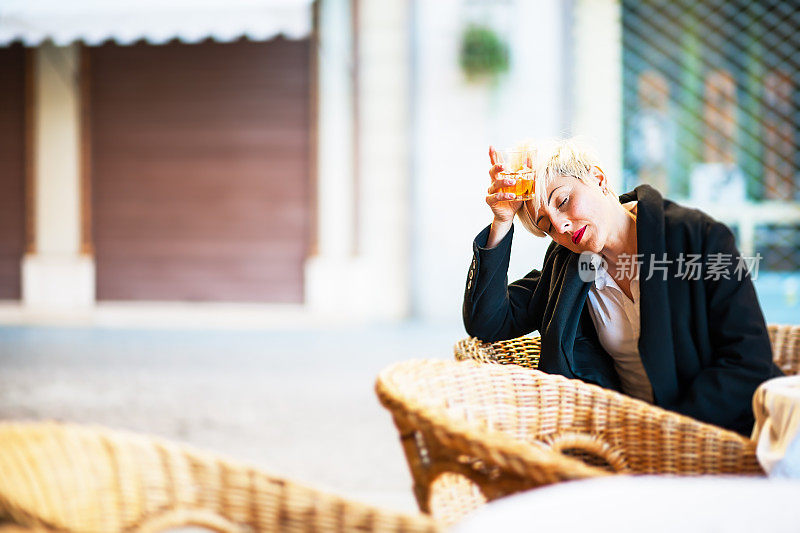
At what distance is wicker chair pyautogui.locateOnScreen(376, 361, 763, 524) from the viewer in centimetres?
107

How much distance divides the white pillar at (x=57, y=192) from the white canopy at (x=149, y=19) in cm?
66

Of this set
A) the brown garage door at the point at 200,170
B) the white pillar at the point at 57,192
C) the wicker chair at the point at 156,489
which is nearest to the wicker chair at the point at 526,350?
the wicker chair at the point at 156,489

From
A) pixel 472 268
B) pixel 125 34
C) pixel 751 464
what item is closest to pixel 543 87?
pixel 125 34

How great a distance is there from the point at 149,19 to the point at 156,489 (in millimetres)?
6804

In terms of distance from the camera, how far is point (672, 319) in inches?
58.5

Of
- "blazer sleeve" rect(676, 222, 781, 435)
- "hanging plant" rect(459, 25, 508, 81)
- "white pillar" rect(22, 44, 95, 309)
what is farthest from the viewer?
"white pillar" rect(22, 44, 95, 309)

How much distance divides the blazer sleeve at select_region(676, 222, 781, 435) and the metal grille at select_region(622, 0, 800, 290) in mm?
5547

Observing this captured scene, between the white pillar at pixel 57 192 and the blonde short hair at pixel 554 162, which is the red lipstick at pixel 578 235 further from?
the white pillar at pixel 57 192

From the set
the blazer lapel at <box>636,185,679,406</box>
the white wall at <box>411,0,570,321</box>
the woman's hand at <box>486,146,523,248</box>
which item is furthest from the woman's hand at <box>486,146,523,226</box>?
the white wall at <box>411,0,570,321</box>

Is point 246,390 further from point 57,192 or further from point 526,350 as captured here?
point 57,192

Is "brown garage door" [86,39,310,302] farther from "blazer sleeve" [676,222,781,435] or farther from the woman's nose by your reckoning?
"blazer sleeve" [676,222,781,435]

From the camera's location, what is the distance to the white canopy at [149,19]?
6.52m

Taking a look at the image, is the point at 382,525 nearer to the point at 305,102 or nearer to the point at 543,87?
the point at 543,87

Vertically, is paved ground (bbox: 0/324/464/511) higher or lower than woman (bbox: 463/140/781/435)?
lower
